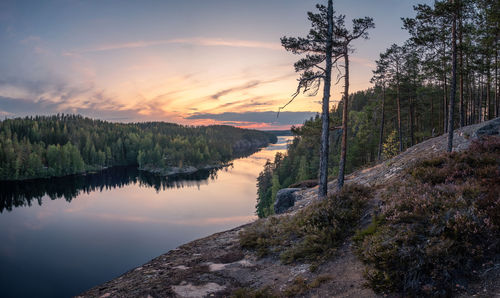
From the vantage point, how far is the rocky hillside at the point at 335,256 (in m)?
5.32

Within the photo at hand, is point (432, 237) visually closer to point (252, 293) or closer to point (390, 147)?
point (252, 293)

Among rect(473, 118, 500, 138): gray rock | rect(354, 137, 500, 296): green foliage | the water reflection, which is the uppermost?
rect(473, 118, 500, 138): gray rock

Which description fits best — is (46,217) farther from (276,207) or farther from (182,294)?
(182,294)

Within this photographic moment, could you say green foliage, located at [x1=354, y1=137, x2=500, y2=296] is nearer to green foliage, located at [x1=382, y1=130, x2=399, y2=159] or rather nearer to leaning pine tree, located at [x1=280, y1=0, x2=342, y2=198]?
leaning pine tree, located at [x1=280, y1=0, x2=342, y2=198]

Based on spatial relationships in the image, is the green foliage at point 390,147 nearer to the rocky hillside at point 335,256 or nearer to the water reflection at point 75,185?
the rocky hillside at point 335,256

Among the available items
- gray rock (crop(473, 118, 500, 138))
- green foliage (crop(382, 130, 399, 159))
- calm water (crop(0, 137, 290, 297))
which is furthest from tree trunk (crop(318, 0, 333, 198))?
calm water (crop(0, 137, 290, 297))

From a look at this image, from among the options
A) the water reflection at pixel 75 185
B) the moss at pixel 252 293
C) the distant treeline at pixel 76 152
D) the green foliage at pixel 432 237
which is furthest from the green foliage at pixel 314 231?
the distant treeline at pixel 76 152

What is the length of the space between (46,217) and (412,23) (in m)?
78.4

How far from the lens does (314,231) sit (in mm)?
8984

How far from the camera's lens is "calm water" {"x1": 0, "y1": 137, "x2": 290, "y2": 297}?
35188 millimetres

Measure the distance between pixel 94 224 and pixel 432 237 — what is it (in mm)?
65898

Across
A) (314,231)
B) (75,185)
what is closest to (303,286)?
(314,231)

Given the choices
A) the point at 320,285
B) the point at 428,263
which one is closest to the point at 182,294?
the point at 320,285

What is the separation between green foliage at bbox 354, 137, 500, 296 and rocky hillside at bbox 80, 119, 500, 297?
0.03 meters
